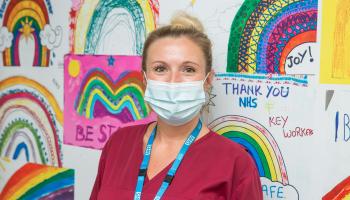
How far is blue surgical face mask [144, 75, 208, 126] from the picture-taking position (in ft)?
3.75

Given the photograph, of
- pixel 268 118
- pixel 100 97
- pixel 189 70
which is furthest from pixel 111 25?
pixel 268 118

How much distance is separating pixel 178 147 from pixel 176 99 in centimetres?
15

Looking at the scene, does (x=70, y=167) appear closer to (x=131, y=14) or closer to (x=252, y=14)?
(x=131, y=14)

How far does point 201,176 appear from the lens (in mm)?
1106

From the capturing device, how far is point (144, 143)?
1.25 m

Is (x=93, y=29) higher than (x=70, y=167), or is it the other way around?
(x=93, y=29)

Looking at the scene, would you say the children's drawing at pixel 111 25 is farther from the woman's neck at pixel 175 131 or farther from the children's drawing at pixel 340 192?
the children's drawing at pixel 340 192

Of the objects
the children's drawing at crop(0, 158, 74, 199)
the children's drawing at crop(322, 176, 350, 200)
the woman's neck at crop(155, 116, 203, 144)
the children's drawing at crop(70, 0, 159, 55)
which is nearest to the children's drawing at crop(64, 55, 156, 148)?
the children's drawing at crop(70, 0, 159, 55)

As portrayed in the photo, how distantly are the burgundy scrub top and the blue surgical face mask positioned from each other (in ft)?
0.27

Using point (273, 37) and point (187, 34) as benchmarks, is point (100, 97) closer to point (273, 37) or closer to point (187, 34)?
point (187, 34)

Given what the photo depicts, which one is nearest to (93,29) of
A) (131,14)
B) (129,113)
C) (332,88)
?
(131,14)

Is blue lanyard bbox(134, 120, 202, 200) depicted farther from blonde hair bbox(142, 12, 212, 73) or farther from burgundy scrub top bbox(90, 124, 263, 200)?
blonde hair bbox(142, 12, 212, 73)

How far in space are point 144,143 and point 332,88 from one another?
530 mm

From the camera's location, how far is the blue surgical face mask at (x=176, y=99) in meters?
1.14
